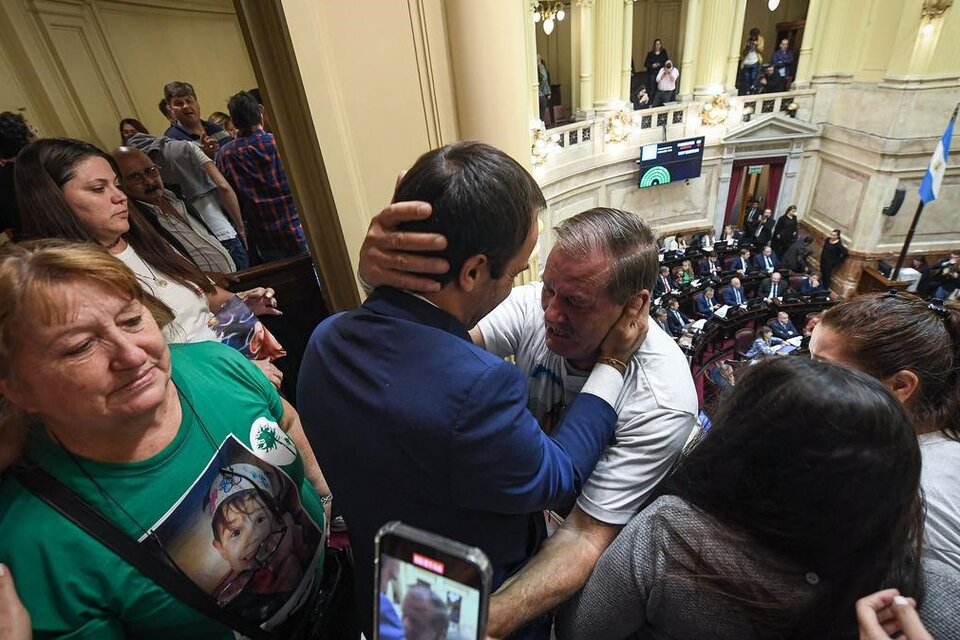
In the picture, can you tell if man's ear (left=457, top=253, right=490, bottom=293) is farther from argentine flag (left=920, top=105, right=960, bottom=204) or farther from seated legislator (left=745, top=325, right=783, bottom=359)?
argentine flag (left=920, top=105, right=960, bottom=204)

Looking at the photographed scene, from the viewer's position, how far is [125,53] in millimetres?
5895

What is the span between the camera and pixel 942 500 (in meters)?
1.21

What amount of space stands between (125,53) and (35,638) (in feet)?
24.1

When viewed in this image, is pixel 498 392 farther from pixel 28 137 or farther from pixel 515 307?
pixel 28 137

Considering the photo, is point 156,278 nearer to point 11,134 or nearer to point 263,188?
point 263,188

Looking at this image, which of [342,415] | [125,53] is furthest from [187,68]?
[342,415]

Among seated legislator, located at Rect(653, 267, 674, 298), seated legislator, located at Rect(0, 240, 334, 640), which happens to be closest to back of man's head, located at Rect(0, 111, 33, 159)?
seated legislator, located at Rect(0, 240, 334, 640)

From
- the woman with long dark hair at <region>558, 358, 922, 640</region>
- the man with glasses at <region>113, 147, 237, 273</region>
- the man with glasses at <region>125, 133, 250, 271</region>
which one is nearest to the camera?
the woman with long dark hair at <region>558, 358, 922, 640</region>

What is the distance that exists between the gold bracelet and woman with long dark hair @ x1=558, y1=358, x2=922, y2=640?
31cm

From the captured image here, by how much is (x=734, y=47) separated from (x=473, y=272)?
16.6 metres

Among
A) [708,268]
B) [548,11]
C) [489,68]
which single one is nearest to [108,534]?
[489,68]

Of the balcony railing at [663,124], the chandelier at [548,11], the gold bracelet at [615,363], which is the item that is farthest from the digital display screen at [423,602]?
the chandelier at [548,11]

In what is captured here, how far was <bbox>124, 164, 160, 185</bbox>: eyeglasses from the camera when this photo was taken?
7.37 feet

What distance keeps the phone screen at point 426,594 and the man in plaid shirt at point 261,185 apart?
276cm
